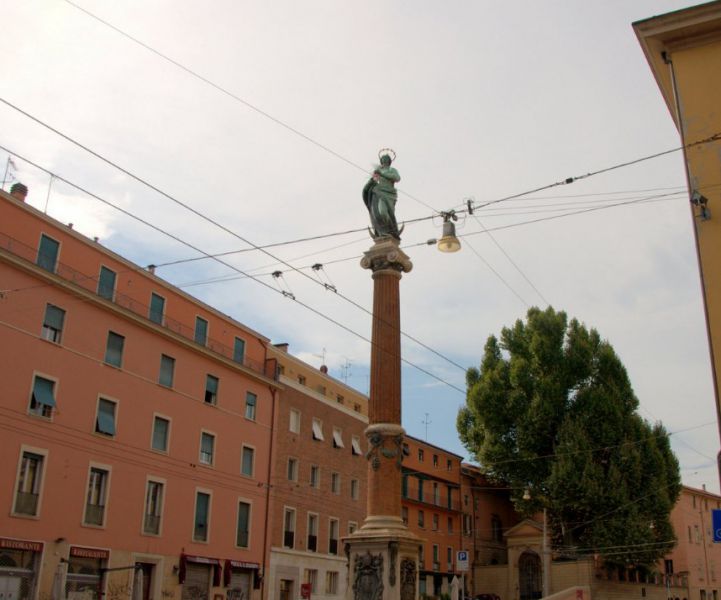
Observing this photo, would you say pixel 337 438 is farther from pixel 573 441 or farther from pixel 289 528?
pixel 573 441

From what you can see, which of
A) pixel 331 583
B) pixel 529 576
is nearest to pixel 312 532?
pixel 331 583

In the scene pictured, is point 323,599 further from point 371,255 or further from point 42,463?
point 371,255

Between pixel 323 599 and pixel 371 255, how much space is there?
22.2 metres

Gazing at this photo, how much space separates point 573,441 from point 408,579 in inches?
891

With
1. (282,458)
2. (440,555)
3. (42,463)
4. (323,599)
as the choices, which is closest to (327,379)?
(282,458)

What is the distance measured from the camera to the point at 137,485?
1125 inches

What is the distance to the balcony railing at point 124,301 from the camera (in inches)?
1003

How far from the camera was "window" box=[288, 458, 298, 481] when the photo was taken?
37.3 meters

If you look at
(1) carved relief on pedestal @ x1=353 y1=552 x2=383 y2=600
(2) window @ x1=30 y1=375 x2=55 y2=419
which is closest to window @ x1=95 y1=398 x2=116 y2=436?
(2) window @ x1=30 y1=375 x2=55 y2=419

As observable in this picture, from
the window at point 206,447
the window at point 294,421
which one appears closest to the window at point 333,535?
the window at point 294,421

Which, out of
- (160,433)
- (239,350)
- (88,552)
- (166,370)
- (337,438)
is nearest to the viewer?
(88,552)

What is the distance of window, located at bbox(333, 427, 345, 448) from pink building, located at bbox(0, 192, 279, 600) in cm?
569

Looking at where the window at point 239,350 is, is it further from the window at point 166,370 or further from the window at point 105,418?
the window at point 105,418

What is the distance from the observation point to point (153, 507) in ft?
96.2
